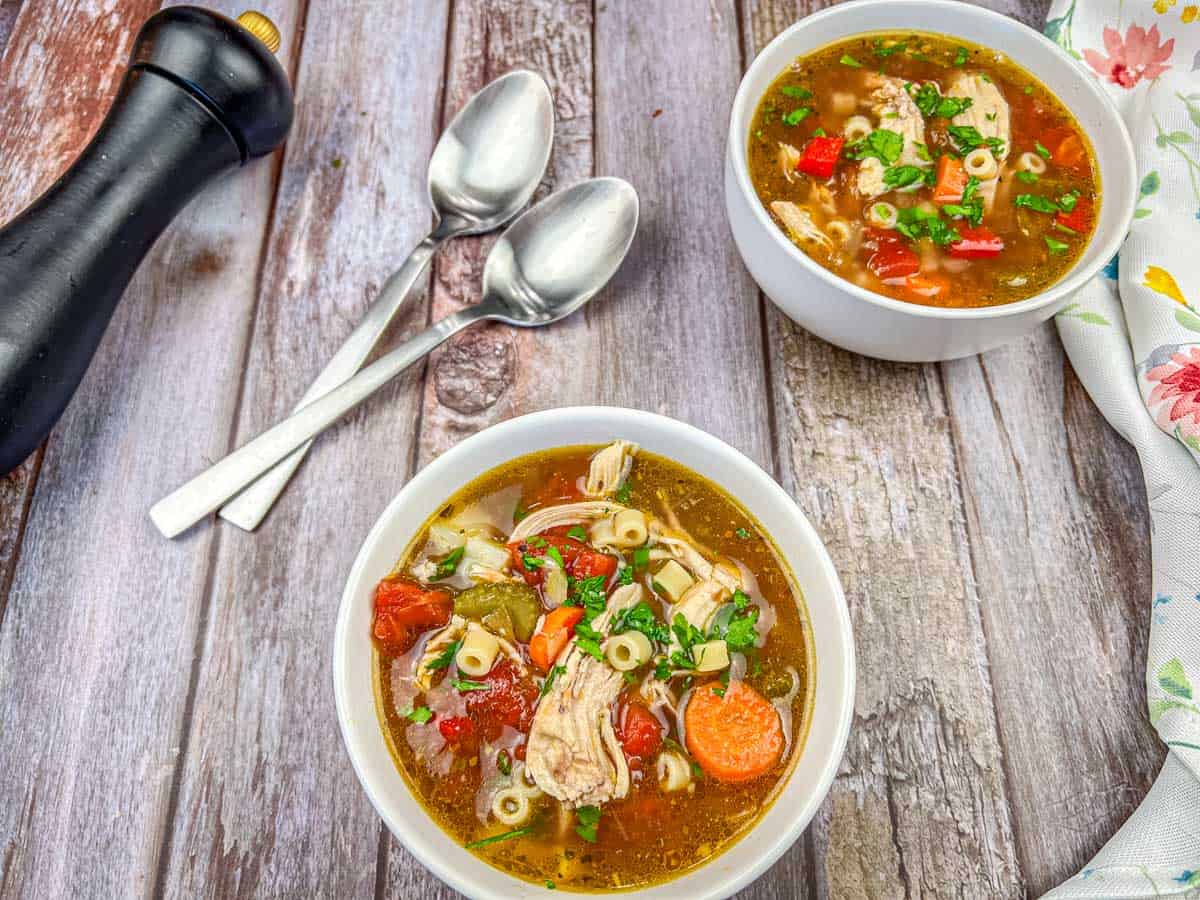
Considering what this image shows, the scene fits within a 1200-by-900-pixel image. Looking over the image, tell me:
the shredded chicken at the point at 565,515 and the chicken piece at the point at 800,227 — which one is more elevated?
the shredded chicken at the point at 565,515

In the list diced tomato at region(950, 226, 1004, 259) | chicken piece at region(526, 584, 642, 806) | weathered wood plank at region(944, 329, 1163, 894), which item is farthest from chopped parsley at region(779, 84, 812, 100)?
chicken piece at region(526, 584, 642, 806)

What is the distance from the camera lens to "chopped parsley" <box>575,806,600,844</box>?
1.91 meters

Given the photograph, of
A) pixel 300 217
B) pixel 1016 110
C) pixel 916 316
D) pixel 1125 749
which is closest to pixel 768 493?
pixel 916 316

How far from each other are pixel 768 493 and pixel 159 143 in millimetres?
1699

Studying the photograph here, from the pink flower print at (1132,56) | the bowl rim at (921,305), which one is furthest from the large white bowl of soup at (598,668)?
the pink flower print at (1132,56)

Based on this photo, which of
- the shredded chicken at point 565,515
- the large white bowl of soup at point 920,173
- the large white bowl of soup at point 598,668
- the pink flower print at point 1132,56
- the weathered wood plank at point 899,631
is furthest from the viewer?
the pink flower print at point 1132,56

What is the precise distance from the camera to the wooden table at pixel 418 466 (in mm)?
2221

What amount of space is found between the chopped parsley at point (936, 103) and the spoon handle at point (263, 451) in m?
1.47

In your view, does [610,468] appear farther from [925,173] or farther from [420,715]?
[925,173]

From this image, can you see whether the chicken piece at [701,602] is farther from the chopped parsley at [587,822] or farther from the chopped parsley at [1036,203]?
the chopped parsley at [1036,203]

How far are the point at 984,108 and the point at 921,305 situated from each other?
68cm

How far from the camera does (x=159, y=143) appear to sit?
2.42 m

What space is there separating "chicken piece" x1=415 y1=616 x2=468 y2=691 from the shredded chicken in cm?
22

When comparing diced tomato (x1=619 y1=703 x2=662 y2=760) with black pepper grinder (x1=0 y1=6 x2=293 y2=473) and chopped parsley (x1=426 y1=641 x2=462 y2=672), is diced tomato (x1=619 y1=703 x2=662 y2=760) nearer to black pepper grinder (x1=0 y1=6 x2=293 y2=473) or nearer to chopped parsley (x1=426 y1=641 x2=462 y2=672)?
chopped parsley (x1=426 y1=641 x2=462 y2=672)
